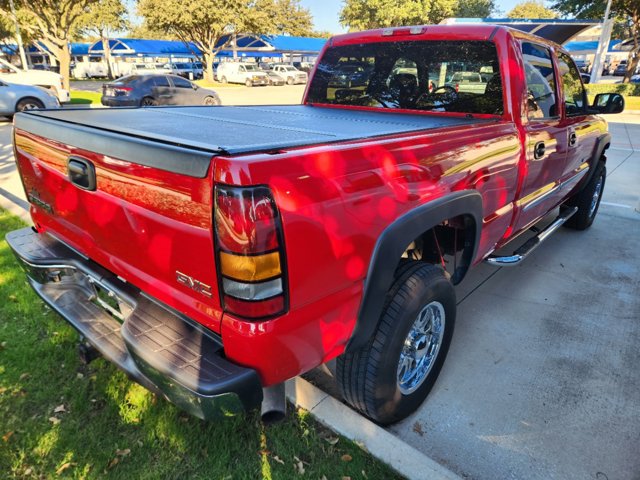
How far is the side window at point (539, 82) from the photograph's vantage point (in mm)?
3213

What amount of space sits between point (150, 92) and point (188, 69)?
31.9 meters

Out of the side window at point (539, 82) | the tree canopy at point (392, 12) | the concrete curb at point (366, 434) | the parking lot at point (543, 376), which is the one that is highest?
the tree canopy at point (392, 12)

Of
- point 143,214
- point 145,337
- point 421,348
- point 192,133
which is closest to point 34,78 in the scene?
point 192,133

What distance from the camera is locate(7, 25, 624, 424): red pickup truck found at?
1549 millimetres

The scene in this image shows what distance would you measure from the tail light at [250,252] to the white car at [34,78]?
50.7 feet

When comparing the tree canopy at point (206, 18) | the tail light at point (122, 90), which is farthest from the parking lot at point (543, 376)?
the tree canopy at point (206, 18)

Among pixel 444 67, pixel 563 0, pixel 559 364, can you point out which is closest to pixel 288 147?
pixel 444 67

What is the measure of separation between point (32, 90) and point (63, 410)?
1328 centimetres

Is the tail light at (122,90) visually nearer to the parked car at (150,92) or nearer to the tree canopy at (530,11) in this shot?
the parked car at (150,92)

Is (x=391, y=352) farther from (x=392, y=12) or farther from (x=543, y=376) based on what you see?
(x=392, y=12)

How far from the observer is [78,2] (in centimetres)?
1980

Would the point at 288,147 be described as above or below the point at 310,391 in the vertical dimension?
above

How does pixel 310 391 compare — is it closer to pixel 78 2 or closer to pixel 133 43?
pixel 78 2

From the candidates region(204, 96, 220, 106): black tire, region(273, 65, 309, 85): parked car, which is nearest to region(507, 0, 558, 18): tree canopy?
region(273, 65, 309, 85): parked car
